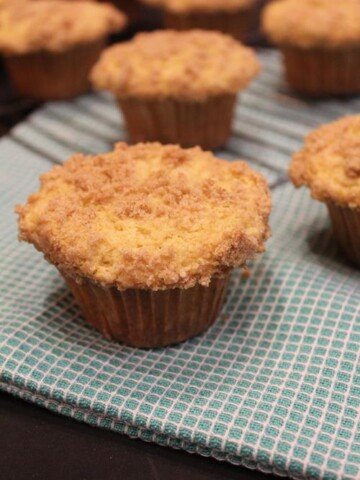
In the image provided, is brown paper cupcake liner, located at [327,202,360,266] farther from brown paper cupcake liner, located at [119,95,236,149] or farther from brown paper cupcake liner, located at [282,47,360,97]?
brown paper cupcake liner, located at [282,47,360,97]

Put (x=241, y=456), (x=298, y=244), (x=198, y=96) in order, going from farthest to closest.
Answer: (x=198, y=96) → (x=298, y=244) → (x=241, y=456)

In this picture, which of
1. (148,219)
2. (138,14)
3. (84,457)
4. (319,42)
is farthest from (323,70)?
(84,457)

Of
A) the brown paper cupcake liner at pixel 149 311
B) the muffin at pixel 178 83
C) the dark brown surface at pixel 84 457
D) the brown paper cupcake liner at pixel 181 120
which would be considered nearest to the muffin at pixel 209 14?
the muffin at pixel 178 83

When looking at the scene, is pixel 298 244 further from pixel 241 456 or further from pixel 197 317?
pixel 241 456

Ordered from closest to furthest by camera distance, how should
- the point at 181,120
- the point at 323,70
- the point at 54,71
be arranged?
the point at 181,120 < the point at 323,70 < the point at 54,71

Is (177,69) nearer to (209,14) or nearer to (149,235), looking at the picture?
(209,14)

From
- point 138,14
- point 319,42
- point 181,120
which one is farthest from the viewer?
point 138,14

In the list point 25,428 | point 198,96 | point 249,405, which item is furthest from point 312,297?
point 198,96
